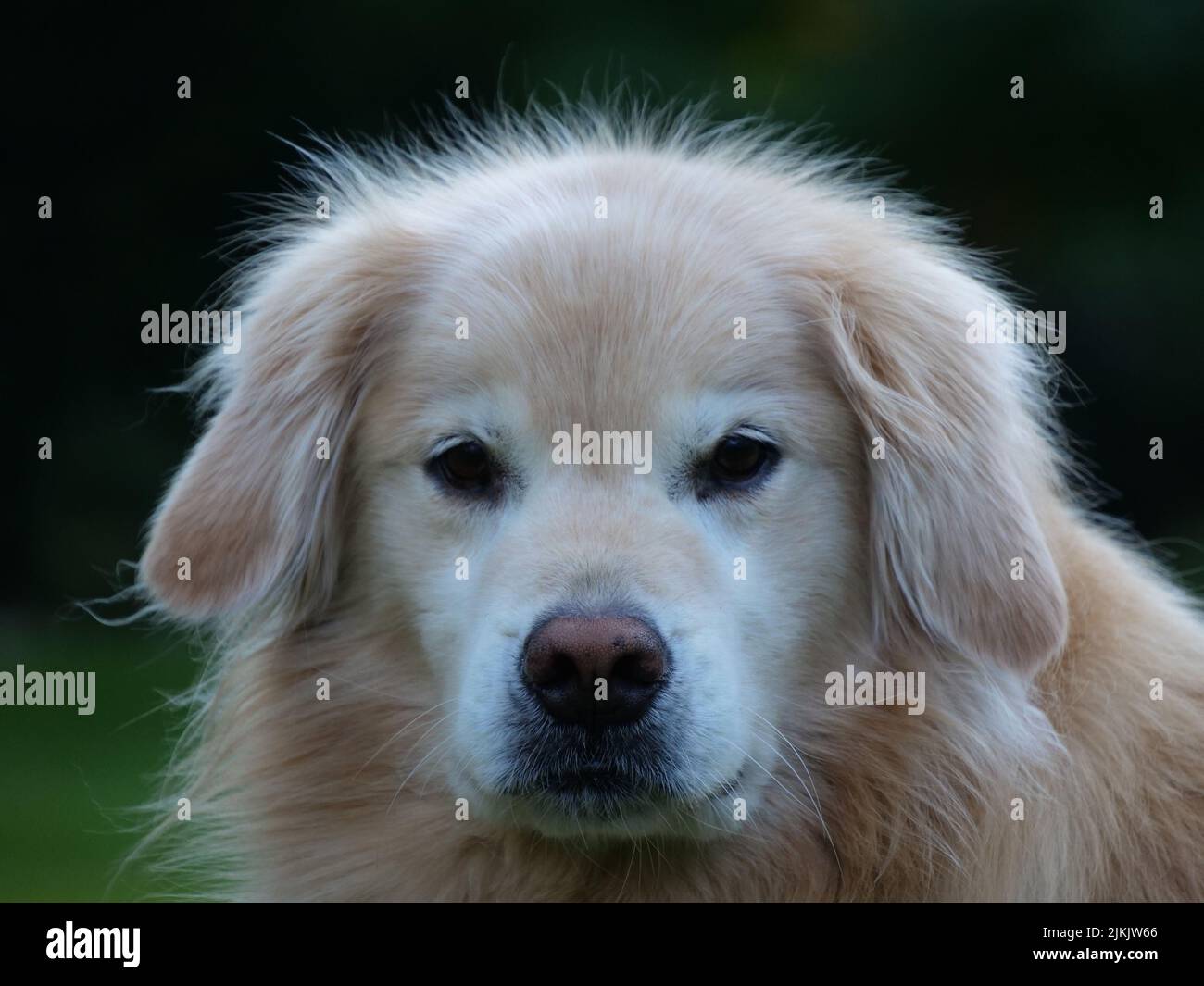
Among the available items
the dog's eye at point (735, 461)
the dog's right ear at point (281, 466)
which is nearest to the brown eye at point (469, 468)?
the dog's right ear at point (281, 466)

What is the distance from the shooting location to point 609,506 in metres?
3.78

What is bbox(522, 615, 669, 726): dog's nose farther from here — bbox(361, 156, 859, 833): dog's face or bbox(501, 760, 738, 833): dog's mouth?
bbox(501, 760, 738, 833): dog's mouth

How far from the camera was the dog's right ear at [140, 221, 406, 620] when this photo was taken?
425cm

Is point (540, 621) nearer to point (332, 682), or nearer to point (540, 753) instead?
point (540, 753)

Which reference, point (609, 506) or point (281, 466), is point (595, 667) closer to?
point (609, 506)

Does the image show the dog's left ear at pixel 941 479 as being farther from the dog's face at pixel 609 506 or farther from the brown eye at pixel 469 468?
the brown eye at pixel 469 468

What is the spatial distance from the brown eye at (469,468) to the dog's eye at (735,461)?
1.97ft

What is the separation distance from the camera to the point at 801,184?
4.75 m

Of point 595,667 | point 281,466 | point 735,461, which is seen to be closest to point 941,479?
point 735,461

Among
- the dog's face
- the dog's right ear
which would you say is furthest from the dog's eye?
the dog's right ear

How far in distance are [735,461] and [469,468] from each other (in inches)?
28.1

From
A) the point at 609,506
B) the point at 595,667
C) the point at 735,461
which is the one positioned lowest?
the point at 595,667

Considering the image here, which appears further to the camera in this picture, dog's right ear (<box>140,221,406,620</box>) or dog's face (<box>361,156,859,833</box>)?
dog's right ear (<box>140,221,406,620</box>)

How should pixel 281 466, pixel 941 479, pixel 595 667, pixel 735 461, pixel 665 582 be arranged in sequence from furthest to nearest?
1. pixel 281 466
2. pixel 941 479
3. pixel 735 461
4. pixel 665 582
5. pixel 595 667
